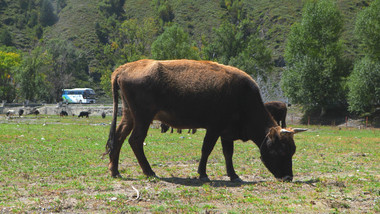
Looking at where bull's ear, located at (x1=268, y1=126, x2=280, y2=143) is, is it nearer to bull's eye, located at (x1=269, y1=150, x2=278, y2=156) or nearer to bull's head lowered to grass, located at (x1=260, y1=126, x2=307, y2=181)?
bull's head lowered to grass, located at (x1=260, y1=126, x2=307, y2=181)

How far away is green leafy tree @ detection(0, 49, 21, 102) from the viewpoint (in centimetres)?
8181

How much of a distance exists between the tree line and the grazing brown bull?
38.7 m

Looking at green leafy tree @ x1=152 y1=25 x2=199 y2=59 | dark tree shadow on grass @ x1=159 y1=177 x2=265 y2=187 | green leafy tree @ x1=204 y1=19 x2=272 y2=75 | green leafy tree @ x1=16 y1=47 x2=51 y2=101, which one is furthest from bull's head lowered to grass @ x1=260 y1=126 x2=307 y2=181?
green leafy tree @ x1=16 y1=47 x2=51 y2=101

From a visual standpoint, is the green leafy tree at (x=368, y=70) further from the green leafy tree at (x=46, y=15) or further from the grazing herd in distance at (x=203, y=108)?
the green leafy tree at (x=46, y=15)

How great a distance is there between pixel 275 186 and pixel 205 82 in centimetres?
274

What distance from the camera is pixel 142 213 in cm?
526

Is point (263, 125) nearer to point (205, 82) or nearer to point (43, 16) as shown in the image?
point (205, 82)

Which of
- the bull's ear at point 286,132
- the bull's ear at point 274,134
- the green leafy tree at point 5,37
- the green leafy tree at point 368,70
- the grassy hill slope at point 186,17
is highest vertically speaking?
the grassy hill slope at point 186,17

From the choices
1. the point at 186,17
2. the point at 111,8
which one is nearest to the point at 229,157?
the point at 186,17

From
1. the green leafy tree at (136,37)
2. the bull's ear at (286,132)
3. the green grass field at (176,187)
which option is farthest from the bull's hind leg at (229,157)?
the green leafy tree at (136,37)

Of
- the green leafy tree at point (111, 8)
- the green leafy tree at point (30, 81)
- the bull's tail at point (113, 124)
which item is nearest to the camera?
the bull's tail at point (113, 124)

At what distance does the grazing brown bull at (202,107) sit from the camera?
7980 millimetres

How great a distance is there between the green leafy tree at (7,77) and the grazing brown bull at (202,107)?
81.9m

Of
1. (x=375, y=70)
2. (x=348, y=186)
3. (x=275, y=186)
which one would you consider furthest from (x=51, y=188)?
(x=375, y=70)
